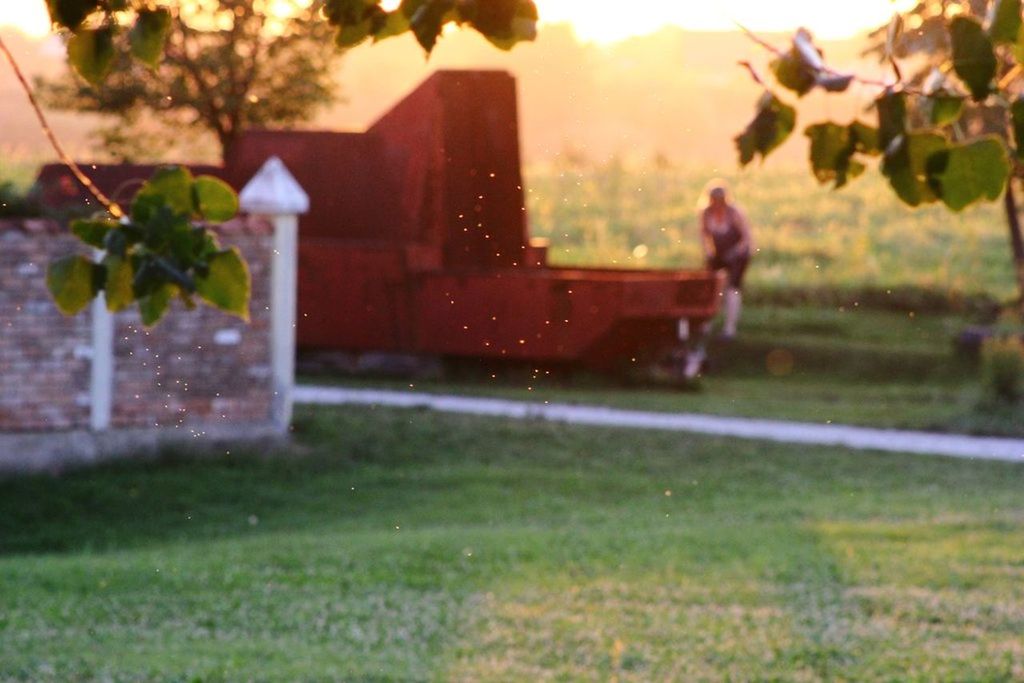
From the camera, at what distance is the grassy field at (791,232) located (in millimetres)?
26094

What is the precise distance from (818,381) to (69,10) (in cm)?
1669

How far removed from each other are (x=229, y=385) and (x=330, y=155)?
6331 mm

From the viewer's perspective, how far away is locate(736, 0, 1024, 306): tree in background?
2281 mm

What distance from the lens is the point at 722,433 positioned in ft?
43.1

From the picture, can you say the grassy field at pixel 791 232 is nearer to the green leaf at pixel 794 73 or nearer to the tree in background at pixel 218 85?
the tree in background at pixel 218 85

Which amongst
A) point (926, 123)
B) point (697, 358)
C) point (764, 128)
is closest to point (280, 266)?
point (697, 358)

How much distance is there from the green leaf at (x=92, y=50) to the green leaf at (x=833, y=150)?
1.15 metres

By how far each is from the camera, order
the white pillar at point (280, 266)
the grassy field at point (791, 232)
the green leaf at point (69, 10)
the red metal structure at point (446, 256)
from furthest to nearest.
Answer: the grassy field at point (791, 232) → the red metal structure at point (446, 256) → the white pillar at point (280, 266) → the green leaf at point (69, 10)

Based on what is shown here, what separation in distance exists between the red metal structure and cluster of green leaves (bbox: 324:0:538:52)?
42.4 feet

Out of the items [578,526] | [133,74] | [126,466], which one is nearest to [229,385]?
[126,466]

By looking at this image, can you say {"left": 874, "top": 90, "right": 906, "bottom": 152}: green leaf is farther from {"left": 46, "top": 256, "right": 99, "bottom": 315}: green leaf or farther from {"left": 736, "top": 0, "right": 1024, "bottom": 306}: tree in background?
{"left": 46, "top": 256, "right": 99, "bottom": 315}: green leaf

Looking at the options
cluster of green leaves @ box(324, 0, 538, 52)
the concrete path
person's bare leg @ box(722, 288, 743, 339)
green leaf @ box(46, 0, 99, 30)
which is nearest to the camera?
cluster of green leaves @ box(324, 0, 538, 52)

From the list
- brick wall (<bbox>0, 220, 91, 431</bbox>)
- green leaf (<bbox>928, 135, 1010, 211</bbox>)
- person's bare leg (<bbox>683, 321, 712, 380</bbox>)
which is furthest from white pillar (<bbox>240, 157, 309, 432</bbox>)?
green leaf (<bbox>928, 135, 1010, 211</bbox>)

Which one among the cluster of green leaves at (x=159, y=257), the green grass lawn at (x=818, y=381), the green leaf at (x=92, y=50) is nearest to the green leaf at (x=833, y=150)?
the cluster of green leaves at (x=159, y=257)
